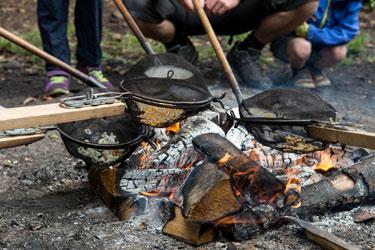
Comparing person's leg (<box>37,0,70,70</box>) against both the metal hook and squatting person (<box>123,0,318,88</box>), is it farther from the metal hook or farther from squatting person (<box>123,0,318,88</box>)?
the metal hook

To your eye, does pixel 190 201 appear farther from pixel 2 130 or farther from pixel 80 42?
pixel 80 42

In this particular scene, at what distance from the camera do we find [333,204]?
2760mm

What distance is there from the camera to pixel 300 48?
5.05 meters

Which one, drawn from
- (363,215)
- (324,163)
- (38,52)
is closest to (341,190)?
(363,215)

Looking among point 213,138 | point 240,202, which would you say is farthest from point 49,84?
point 240,202

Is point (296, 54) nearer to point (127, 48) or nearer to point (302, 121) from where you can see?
point (127, 48)

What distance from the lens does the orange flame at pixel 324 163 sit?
3.04 metres

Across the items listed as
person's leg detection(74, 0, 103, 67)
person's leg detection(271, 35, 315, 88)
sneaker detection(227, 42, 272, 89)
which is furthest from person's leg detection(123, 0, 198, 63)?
person's leg detection(271, 35, 315, 88)

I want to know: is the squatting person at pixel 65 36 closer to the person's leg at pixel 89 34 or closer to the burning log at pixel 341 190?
the person's leg at pixel 89 34

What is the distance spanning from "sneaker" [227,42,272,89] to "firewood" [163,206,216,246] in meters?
2.63

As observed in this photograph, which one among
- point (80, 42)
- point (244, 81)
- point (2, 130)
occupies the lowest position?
point (244, 81)

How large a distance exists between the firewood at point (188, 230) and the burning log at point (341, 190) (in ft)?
1.42

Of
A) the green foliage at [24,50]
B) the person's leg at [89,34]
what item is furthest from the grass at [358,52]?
the green foliage at [24,50]

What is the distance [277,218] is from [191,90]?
758mm
